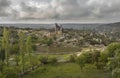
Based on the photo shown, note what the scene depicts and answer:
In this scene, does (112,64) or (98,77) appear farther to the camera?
(98,77)

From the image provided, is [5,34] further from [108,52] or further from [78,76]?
A: [108,52]

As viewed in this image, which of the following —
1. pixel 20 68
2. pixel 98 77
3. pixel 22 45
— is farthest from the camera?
pixel 22 45

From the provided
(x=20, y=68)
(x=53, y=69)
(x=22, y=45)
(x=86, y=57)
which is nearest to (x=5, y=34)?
(x=22, y=45)

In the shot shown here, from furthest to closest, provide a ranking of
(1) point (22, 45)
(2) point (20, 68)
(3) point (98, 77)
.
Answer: (1) point (22, 45) < (2) point (20, 68) < (3) point (98, 77)

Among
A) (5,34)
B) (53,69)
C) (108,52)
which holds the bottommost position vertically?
(53,69)

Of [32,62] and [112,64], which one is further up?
[112,64]

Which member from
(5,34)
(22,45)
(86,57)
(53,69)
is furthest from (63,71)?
(5,34)
